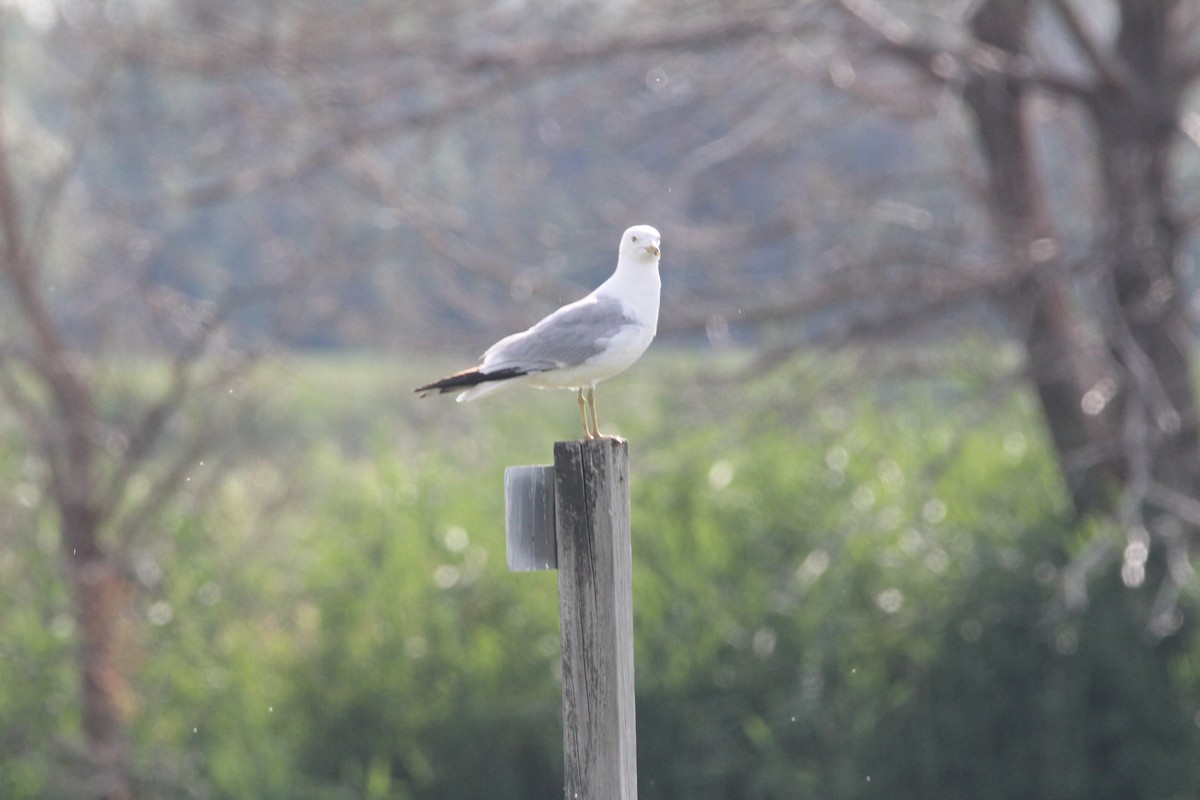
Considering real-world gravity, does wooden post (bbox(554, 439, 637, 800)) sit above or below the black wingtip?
below

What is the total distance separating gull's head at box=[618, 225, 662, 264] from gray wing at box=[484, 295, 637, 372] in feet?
0.44

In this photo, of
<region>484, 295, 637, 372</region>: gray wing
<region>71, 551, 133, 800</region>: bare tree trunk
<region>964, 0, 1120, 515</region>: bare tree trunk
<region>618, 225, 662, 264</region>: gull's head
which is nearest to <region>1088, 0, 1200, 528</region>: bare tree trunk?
<region>964, 0, 1120, 515</region>: bare tree trunk

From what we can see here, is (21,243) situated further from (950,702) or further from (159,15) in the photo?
(950,702)

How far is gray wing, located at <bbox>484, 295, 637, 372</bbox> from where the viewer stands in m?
2.57

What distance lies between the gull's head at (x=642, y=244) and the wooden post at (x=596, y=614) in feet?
1.19

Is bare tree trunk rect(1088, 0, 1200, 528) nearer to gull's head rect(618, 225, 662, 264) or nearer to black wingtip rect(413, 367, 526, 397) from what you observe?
gull's head rect(618, 225, 662, 264)

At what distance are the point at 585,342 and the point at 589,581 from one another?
46 cm

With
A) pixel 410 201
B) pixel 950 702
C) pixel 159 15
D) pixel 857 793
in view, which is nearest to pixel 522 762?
pixel 857 793

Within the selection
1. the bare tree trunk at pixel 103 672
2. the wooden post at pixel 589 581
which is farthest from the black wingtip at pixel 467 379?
the bare tree trunk at pixel 103 672

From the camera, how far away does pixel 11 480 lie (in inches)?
269

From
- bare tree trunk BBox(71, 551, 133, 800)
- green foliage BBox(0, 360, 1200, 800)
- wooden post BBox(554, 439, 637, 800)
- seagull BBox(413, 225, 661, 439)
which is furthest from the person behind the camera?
bare tree trunk BBox(71, 551, 133, 800)

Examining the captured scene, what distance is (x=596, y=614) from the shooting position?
8.91 ft

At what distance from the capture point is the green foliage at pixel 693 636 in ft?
20.4

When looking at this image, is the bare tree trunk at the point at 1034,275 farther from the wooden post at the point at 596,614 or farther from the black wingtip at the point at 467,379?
the black wingtip at the point at 467,379
